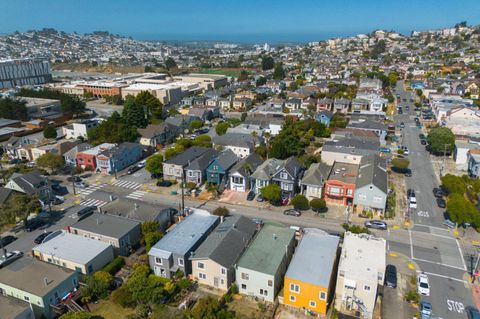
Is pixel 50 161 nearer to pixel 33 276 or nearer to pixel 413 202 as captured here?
pixel 33 276

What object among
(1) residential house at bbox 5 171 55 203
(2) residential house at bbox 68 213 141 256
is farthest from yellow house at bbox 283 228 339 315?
(1) residential house at bbox 5 171 55 203

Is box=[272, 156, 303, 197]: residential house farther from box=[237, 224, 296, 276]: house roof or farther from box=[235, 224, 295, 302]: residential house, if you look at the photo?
box=[235, 224, 295, 302]: residential house

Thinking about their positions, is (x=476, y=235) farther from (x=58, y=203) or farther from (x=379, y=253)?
(x=58, y=203)

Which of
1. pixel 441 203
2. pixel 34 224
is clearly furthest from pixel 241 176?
pixel 441 203

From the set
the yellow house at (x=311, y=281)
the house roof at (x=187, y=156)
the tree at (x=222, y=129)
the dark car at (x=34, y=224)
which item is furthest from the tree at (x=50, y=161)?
the yellow house at (x=311, y=281)

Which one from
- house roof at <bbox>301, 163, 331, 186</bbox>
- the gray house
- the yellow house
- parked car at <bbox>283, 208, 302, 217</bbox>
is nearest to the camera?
the yellow house

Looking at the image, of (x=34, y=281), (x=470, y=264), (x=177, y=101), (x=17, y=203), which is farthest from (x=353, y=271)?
(x=177, y=101)
